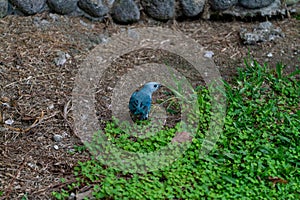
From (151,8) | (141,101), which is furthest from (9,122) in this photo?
(151,8)

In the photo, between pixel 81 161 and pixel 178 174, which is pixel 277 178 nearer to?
pixel 178 174

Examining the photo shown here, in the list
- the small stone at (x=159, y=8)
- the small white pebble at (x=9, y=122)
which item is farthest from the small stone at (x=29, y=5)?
the small white pebble at (x=9, y=122)

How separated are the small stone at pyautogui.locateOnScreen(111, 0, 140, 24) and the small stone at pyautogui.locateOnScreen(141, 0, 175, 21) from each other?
0.41 feet

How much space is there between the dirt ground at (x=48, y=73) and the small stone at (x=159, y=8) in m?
0.10

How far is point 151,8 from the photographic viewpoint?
5266 mm

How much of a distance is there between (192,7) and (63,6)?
59.4 inches

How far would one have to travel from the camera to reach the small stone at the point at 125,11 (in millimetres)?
5145

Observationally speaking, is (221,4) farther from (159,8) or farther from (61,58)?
(61,58)

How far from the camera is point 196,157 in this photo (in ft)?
11.8

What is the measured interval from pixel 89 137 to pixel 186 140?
0.81 meters

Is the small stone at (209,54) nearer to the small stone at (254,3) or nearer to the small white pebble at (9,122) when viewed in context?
the small stone at (254,3)

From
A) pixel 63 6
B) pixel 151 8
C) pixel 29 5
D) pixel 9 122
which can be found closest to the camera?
pixel 9 122

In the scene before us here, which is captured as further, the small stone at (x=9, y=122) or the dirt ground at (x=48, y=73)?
the small stone at (x=9, y=122)

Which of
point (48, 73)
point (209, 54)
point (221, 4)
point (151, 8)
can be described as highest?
point (221, 4)
